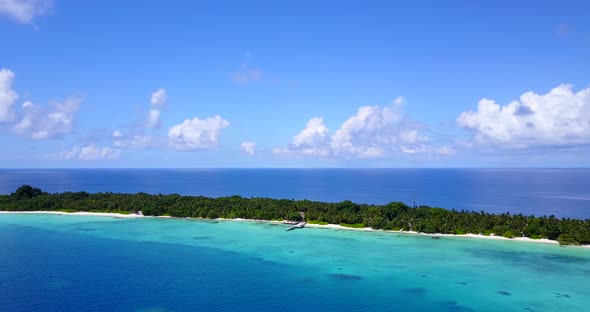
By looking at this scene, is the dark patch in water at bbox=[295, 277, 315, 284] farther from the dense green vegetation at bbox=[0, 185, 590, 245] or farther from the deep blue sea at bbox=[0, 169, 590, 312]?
the dense green vegetation at bbox=[0, 185, 590, 245]

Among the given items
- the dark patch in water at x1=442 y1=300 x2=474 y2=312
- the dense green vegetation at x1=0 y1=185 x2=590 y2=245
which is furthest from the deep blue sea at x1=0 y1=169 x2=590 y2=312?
the dense green vegetation at x1=0 y1=185 x2=590 y2=245

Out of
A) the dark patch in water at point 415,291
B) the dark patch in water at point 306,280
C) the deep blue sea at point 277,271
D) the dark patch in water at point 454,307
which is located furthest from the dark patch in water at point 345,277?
the dark patch in water at point 454,307

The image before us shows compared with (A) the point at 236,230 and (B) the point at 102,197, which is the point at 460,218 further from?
(B) the point at 102,197

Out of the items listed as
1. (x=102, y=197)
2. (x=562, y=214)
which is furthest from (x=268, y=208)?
(x=562, y=214)

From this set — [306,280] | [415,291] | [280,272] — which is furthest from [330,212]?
[415,291]

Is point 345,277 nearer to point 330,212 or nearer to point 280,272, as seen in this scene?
point 280,272

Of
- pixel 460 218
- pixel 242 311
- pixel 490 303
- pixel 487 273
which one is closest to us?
pixel 242 311
